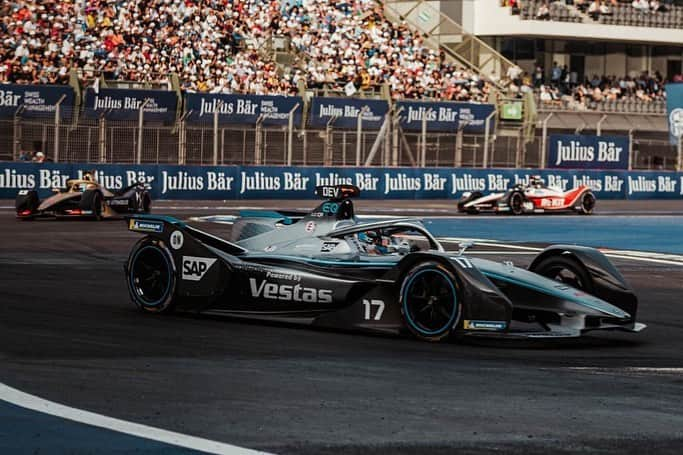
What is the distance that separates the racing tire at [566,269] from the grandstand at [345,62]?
2384cm

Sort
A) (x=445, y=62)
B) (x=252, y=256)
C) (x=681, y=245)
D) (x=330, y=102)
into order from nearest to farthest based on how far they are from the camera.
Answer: (x=252, y=256), (x=681, y=245), (x=330, y=102), (x=445, y=62)

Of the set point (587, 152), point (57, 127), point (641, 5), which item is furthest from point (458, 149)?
point (641, 5)

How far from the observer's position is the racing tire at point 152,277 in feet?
35.4

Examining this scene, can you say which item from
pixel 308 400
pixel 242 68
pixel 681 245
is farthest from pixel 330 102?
pixel 308 400

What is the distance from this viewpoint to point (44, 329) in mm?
9523

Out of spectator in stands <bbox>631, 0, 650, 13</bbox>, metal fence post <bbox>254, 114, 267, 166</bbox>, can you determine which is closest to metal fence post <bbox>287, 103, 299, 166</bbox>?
metal fence post <bbox>254, 114, 267, 166</bbox>

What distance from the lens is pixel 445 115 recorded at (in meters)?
39.9

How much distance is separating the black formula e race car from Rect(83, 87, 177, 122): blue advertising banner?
2266 centimetres

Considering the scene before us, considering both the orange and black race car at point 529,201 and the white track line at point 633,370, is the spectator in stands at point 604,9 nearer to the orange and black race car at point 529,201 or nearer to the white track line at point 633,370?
the orange and black race car at point 529,201

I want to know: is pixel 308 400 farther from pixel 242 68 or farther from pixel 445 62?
pixel 445 62

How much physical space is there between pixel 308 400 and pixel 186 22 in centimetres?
3243

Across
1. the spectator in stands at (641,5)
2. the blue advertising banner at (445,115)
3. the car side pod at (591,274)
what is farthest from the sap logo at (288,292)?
the spectator in stands at (641,5)

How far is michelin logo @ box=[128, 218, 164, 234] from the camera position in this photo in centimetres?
1094

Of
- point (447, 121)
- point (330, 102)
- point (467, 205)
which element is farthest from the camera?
point (447, 121)
